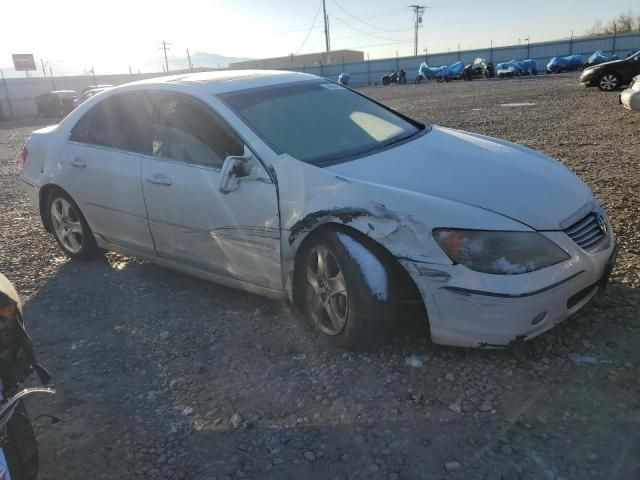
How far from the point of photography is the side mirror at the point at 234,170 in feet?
10.7

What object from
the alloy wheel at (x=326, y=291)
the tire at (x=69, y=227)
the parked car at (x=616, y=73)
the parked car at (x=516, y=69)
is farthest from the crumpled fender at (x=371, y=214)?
the parked car at (x=516, y=69)

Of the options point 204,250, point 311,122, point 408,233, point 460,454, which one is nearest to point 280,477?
point 460,454

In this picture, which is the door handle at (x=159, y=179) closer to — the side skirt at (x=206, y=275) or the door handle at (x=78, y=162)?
Result: the side skirt at (x=206, y=275)

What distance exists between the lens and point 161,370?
3.15 meters

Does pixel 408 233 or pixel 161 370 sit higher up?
pixel 408 233

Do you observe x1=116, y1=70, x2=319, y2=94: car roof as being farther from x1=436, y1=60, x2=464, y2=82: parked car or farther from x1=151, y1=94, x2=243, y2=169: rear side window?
x1=436, y1=60, x2=464, y2=82: parked car

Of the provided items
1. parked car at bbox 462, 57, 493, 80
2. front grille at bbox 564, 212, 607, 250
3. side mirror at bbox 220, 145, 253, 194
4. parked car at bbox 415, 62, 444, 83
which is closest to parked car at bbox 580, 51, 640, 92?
front grille at bbox 564, 212, 607, 250

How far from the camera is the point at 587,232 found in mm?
2922

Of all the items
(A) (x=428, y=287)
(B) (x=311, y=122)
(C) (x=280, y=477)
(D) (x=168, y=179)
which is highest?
(B) (x=311, y=122)

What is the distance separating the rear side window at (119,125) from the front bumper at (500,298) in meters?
2.36

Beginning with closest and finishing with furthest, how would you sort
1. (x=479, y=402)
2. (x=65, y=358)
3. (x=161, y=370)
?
(x=479, y=402) → (x=161, y=370) → (x=65, y=358)

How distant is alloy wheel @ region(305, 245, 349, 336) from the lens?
302cm

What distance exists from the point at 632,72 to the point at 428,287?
19869mm

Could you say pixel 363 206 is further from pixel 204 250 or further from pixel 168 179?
pixel 168 179
